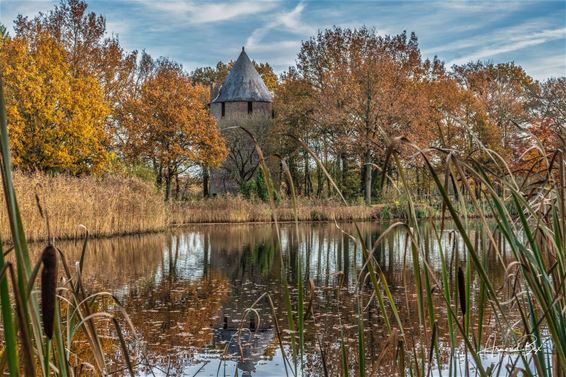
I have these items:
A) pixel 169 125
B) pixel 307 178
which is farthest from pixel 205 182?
pixel 169 125

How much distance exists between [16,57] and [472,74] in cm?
2392

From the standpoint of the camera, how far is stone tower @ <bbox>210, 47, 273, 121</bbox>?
4028 centimetres

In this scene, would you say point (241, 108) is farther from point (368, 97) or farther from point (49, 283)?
point (49, 283)

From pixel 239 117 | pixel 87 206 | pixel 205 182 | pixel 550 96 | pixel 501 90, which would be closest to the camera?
pixel 87 206

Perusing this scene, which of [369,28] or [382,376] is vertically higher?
[369,28]

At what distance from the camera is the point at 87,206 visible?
1602 cm

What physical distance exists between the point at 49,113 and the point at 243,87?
20.4 metres

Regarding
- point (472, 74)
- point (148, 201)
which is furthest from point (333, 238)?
point (472, 74)

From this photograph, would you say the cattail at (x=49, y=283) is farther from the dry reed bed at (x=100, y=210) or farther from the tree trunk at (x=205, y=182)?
the tree trunk at (x=205, y=182)

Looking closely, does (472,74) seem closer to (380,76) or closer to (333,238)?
(380,76)

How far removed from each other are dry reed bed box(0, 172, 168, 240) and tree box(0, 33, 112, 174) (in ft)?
11.2

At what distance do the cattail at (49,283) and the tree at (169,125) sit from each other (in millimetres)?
29029

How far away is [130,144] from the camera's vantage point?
29734 millimetres

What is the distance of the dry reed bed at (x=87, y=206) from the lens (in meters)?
14.3
